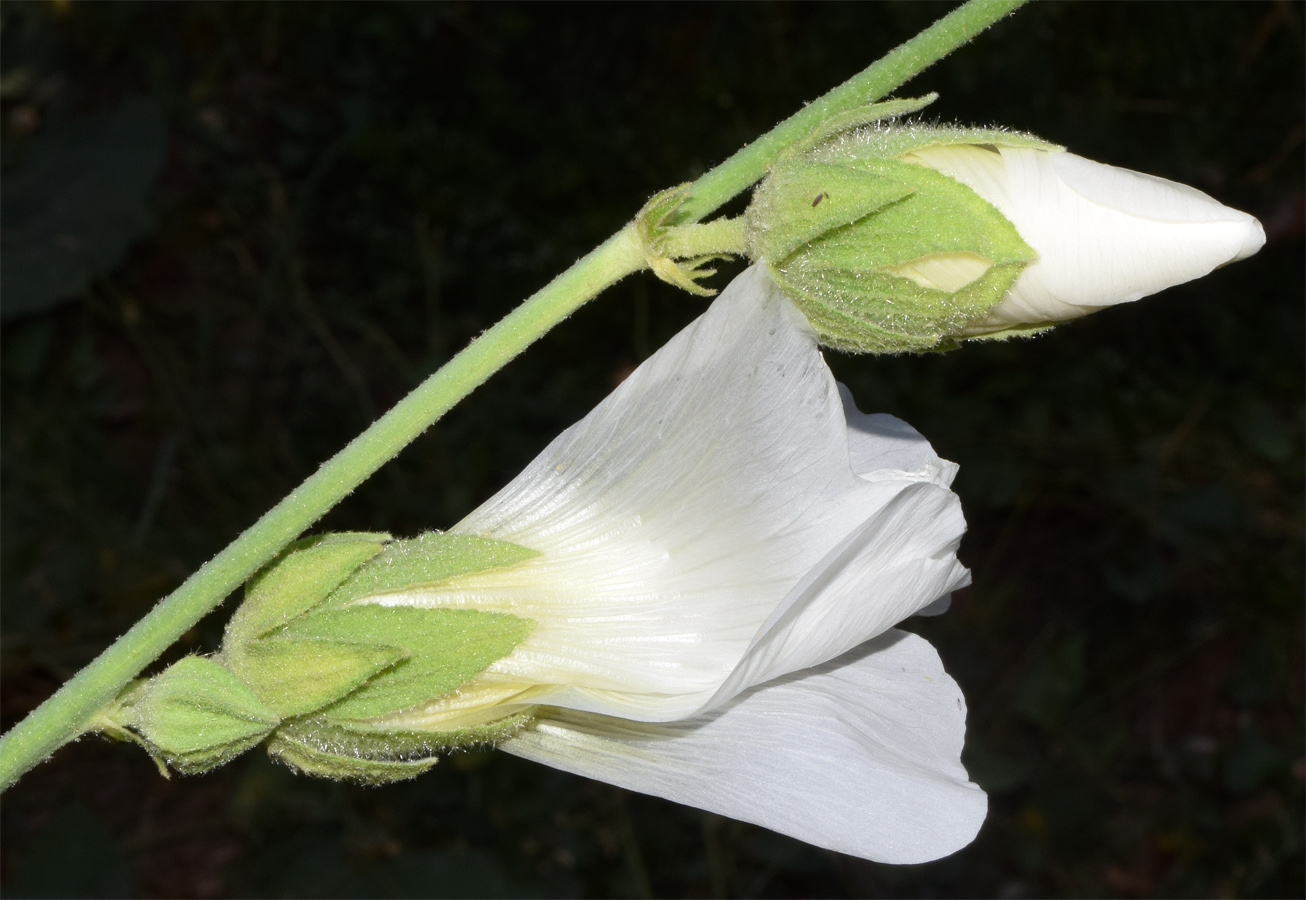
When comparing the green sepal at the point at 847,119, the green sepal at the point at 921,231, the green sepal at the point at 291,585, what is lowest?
the green sepal at the point at 291,585

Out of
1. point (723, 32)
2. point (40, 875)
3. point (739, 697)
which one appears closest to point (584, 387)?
point (723, 32)

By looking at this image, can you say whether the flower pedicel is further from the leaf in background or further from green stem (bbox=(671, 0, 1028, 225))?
the leaf in background

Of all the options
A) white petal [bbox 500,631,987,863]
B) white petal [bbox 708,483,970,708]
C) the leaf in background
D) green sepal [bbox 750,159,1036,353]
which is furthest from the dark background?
green sepal [bbox 750,159,1036,353]

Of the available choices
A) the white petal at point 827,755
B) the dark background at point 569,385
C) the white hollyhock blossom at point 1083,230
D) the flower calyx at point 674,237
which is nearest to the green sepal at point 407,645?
the white petal at point 827,755

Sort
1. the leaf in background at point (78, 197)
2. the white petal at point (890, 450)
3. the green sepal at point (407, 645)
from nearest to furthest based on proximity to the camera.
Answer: the green sepal at point (407, 645) → the white petal at point (890, 450) → the leaf in background at point (78, 197)

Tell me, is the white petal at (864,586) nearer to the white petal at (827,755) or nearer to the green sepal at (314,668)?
the white petal at (827,755)

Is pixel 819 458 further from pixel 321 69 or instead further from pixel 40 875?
pixel 321 69
